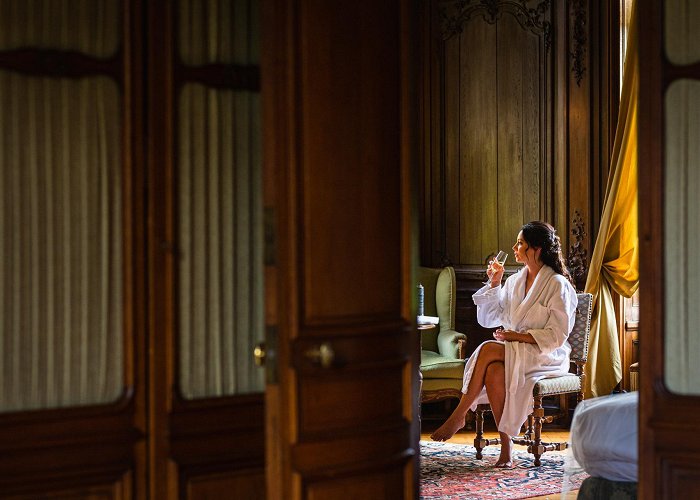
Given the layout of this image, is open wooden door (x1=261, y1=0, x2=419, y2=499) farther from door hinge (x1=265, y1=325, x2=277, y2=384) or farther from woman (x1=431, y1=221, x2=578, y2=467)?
woman (x1=431, y1=221, x2=578, y2=467)

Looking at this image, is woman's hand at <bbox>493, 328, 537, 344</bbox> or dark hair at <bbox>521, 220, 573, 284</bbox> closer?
woman's hand at <bbox>493, 328, 537, 344</bbox>

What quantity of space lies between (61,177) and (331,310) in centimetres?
78

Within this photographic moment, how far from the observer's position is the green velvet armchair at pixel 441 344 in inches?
213

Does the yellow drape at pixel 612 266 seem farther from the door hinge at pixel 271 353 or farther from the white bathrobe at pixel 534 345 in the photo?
the door hinge at pixel 271 353

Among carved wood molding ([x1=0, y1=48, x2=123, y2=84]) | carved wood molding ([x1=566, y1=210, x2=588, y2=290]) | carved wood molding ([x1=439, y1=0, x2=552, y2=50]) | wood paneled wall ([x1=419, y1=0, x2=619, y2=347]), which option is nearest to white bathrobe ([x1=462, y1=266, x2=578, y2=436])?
carved wood molding ([x1=566, y1=210, x2=588, y2=290])

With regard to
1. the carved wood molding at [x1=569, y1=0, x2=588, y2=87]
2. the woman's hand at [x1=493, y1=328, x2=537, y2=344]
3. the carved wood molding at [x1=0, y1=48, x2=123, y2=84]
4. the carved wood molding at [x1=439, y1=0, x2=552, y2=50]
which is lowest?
the woman's hand at [x1=493, y1=328, x2=537, y2=344]

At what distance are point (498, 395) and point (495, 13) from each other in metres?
2.49

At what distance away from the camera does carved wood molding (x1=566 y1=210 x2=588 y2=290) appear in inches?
226

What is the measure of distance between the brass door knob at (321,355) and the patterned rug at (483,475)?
1.87 metres

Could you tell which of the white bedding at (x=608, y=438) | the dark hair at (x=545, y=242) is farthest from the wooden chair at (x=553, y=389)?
the white bedding at (x=608, y=438)

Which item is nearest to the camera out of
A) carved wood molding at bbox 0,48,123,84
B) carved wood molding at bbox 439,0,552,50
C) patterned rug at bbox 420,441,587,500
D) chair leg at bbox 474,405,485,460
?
carved wood molding at bbox 0,48,123,84

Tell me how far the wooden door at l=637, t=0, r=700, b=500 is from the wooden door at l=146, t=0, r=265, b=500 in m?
1.05

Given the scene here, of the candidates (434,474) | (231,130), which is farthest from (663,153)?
(434,474)

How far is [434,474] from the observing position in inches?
183
